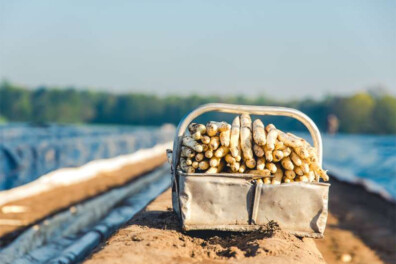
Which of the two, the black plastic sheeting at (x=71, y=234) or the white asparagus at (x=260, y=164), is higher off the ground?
the white asparagus at (x=260, y=164)

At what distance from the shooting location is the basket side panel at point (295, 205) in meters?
4.71

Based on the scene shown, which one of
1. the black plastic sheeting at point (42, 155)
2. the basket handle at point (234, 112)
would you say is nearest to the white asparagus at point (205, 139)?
the basket handle at point (234, 112)

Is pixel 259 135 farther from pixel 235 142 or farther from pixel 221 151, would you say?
pixel 221 151

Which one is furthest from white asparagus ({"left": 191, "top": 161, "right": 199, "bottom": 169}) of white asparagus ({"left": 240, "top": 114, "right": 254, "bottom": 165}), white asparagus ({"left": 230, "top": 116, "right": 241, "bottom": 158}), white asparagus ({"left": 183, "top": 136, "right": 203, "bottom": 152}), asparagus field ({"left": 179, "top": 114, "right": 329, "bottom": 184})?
white asparagus ({"left": 240, "top": 114, "right": 254, "bottom": 165})

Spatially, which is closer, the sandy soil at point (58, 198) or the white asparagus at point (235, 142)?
the white asparagus at point (235, 142)

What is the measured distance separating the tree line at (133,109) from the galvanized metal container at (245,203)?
6008 cm

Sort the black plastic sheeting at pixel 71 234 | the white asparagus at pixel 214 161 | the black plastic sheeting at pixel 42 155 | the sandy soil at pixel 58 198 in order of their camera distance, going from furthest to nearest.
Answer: the black plastic sheeting at pixel 42 155 → the sandy soil at pixel 58 198 → the black plastic sheeting at pixel 71 234 → the white asparagus at pixel 214 161

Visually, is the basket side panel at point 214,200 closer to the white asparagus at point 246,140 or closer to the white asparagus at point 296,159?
the white asparagus at point 246,140

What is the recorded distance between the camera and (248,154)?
4.83 m

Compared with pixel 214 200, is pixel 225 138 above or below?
above

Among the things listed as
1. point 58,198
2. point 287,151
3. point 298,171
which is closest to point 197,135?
point 287,151

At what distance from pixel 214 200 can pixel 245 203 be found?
280 mm

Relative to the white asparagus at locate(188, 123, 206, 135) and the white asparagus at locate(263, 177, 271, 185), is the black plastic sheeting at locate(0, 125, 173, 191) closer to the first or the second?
the white asparagus at locate(188, 123, 206, 135)

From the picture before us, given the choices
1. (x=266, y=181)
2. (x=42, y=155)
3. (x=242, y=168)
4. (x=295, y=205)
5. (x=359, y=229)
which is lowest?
(x=359, y=229)
